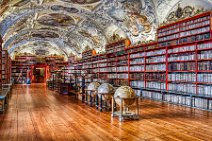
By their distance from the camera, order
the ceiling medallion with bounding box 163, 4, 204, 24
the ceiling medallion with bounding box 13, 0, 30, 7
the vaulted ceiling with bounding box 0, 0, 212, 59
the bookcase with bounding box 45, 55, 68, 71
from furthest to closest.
Answer: 1. the bookcase with bounding box 45, 55, 68, 71
2. the ceiling medallion with bounding box 13, 0, 30, 7
3. the vaulted ceiling with bounding box 0, 0, 212, 59
4. the ceiling medallion with bounding box 163, 4, 204, 24

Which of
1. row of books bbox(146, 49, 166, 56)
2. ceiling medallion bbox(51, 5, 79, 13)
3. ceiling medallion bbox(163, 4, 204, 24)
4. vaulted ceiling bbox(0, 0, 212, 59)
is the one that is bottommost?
row of books bbox(146, 49, 166, 56)

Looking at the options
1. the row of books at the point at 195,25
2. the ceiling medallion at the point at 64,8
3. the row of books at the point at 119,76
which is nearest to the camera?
the row of books at the point at 195,25

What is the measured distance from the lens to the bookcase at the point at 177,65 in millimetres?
9539

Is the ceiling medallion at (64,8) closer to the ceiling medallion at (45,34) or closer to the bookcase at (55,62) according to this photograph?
the ceiling medallion at (45,34)

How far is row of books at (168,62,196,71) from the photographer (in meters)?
10.1

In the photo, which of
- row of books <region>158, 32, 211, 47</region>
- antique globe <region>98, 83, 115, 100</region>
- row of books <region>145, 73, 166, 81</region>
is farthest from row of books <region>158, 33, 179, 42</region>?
antique globe <region>98, 83, 115, 100</region>

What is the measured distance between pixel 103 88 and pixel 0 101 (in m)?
4.06

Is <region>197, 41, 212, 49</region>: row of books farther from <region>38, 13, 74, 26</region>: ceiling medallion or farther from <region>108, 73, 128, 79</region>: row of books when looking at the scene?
<region>38, 13, 74, 26</region>: ceiling medallion

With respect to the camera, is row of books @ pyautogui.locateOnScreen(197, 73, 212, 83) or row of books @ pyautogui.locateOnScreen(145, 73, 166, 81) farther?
row of books @ pyautogui.locateOnScreen(145, 73, 166, 81)

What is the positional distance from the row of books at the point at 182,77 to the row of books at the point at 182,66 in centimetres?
25

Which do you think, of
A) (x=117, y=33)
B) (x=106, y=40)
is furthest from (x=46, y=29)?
(x=117, y=33)

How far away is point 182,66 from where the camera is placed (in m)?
10.6

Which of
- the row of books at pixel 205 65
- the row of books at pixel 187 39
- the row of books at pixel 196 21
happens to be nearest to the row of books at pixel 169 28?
the row of books at pixel 196 21

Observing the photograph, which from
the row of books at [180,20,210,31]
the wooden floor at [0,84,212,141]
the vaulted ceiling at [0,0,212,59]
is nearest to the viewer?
the wooden floor at [0,84,212,141]
